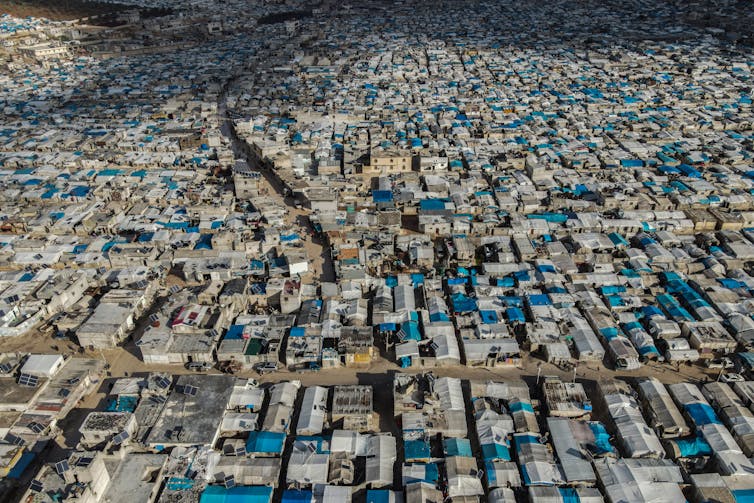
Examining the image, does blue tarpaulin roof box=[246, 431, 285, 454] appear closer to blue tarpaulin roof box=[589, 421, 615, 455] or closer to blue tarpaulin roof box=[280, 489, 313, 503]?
blue tarpaulin roof box=[280, 489, 313, 503]

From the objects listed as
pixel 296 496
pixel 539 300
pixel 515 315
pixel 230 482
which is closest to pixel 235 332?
pixel 230 482

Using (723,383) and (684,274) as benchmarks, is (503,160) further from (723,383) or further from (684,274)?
(723,383)

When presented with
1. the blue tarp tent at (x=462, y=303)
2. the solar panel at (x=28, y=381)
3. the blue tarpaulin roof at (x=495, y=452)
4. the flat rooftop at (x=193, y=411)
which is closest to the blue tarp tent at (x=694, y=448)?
the blue tarpaulin roof at (x=495, y=452)

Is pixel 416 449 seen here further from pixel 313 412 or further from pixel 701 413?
pixel 701 413

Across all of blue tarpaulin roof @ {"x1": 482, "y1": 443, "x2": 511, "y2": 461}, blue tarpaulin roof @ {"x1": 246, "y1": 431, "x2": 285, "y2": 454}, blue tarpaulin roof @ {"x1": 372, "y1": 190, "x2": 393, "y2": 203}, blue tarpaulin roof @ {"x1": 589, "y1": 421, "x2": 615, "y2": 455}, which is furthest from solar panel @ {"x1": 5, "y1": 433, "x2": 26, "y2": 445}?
blue tarpaulin roof @ {"x1": 372, "y1": 190, "x2": 393, "y2": 203}

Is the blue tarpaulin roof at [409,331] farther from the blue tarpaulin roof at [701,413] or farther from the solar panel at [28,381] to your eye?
the solar panel at [28,381]
